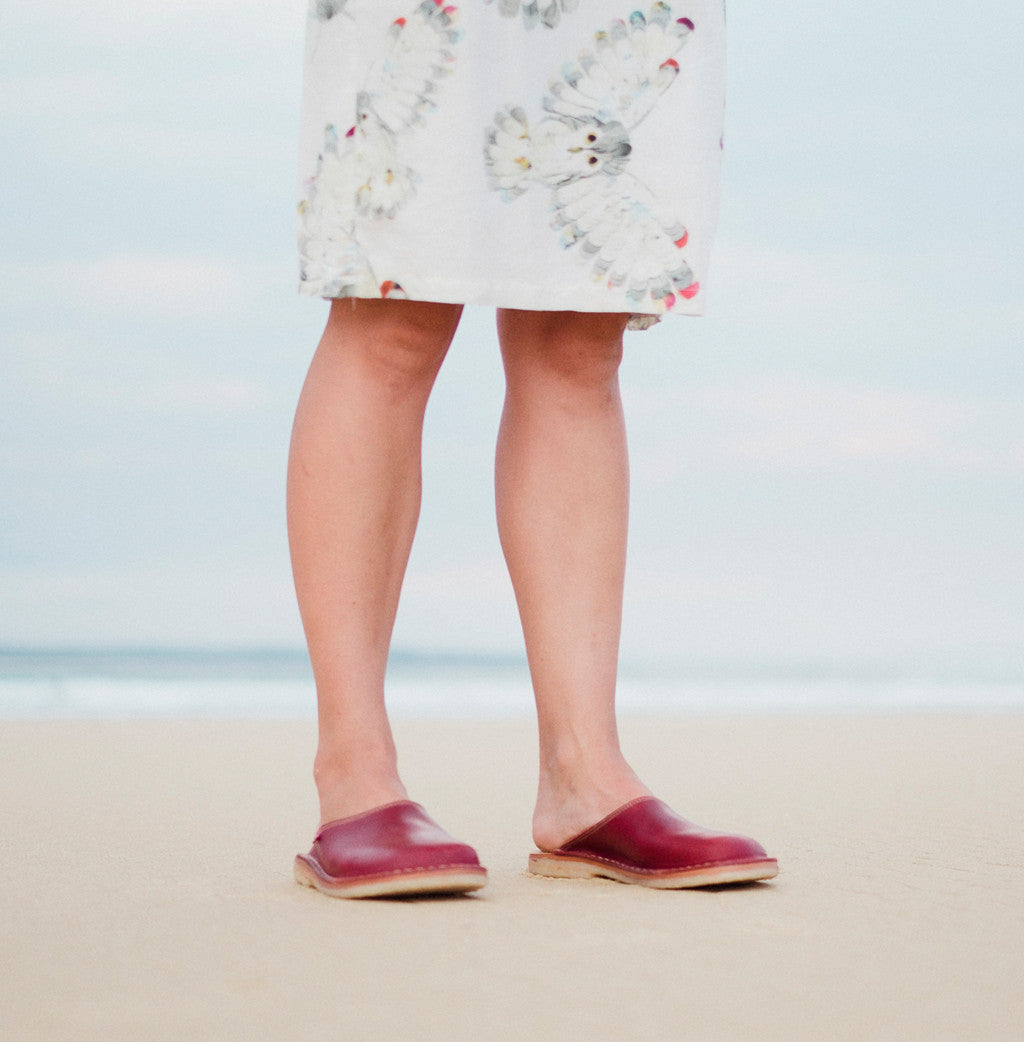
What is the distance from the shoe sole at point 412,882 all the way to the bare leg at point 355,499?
4.6 inches

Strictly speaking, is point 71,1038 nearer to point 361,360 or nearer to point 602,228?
point 361,360

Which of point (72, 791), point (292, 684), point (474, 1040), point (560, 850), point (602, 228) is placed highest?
point (602, 228)

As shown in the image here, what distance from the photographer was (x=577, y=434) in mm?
1231

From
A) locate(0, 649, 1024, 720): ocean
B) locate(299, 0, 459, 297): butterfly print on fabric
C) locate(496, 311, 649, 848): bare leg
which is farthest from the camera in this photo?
locate(0, 649, 1024, 720): ocean

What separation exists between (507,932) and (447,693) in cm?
494

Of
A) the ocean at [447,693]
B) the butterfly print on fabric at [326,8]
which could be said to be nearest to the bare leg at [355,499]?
the butterfly print on fabric at [326,8]

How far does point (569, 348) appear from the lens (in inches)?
47.9

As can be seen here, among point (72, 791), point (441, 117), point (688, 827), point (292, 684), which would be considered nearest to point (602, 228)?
point (441, 117)

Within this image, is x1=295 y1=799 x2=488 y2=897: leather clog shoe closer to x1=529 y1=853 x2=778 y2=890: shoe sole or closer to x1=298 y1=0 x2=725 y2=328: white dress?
x1=529 y1=853 x2=778 y2=890: shoe sole

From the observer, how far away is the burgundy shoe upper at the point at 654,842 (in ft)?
3.52

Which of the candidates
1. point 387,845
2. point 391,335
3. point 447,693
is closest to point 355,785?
point 387,845

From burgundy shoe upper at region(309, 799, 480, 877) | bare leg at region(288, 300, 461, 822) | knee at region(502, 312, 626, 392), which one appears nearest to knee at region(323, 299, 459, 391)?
bare leg at region(288, 300, 461, 822)

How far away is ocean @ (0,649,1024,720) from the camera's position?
431 cm

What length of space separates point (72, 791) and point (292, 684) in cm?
407
